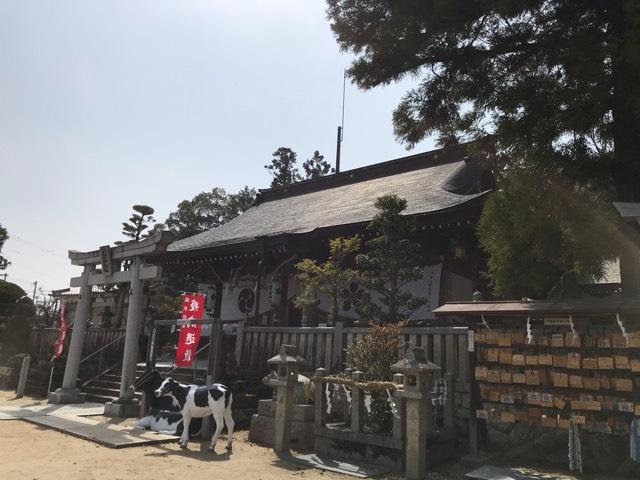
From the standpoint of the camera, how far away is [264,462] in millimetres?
6195

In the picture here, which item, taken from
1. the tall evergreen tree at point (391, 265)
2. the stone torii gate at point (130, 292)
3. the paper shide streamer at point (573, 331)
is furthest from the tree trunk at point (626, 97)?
the stone torii gate at point (130, 292)

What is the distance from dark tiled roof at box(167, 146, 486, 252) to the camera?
12844 millimetres

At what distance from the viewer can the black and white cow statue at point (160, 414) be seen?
25.4 ft

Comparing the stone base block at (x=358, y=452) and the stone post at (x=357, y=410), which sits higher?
the stone post at (x=357, y=410)

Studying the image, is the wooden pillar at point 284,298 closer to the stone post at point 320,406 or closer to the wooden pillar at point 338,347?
the wooden pillar at point 338,347

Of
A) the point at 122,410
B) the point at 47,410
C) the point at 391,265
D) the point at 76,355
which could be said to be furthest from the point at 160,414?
the point at 391,265

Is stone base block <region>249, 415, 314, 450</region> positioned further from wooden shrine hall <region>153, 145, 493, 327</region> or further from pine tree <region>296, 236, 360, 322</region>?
wooden shrine hall <region>153, 145, 493, 327</region>

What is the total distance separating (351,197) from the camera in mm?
16859

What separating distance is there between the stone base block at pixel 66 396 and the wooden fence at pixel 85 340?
2.46 meters

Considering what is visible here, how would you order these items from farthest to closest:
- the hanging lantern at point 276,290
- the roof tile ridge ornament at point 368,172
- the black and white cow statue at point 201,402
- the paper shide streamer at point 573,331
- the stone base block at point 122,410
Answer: the roof tile ridge ornament at point 368,172 → the hanging lantern at point 276,290 → the stone base block at point 122,410 → the black and white cow statue at point 201,402 → the paper shide streamer at point 573,331

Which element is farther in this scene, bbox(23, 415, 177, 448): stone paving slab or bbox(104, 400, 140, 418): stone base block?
bbox(104, 400, 140, 418): stone base block

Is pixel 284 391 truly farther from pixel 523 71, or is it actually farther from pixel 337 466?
pixel 523 71

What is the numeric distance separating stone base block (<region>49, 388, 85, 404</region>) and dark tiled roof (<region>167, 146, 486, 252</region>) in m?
5.48

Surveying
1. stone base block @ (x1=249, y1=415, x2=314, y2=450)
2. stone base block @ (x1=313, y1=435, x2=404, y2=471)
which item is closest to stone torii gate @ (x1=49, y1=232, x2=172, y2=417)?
stone base block @ (x1=249, y1=415, x2=314, y2=450)
